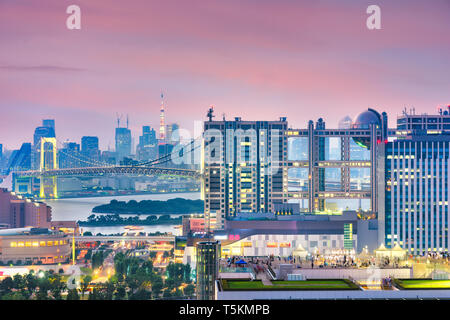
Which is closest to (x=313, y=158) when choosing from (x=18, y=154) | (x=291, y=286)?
(x=18, y=154)

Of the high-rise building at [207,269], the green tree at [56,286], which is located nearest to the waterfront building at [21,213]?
the green tree at [56,286]

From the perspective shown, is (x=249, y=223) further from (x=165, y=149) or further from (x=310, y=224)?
(x=165, y=149)

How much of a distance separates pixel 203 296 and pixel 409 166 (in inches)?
262

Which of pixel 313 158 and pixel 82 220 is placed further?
pixel 82 220

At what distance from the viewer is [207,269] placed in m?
8.11

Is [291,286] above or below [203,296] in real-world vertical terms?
above

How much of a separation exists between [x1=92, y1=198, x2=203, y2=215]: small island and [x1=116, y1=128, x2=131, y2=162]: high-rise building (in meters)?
3.18

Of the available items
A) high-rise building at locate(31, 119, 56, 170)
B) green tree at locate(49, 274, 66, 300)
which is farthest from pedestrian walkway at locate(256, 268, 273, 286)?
high-rise building at locate(31, 119, 56, 170)

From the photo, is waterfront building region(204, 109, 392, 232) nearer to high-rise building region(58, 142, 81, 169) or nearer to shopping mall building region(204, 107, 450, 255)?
shopping mall building region(204, 107, 450, 255)

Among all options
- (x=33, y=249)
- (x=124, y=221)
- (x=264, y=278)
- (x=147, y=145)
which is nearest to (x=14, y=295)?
(x=33, y=249)

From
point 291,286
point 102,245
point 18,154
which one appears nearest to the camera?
point 291,286

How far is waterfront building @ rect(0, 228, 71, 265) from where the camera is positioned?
45.8ft

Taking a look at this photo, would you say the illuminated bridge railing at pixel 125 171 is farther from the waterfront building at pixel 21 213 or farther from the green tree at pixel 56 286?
the green tree at pixel 56 286
